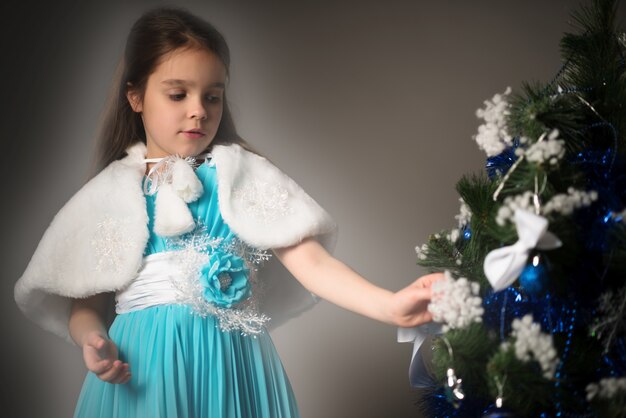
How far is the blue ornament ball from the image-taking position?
3.48 ft

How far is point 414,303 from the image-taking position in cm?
115

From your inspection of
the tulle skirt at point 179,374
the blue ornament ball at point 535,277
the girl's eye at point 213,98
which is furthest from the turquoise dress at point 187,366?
the blue ornament ball at point 535,277

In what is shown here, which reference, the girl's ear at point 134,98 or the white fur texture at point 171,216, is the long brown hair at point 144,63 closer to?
the girl's ear at point 134,98

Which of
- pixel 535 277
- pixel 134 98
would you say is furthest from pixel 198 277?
pixel 535 277

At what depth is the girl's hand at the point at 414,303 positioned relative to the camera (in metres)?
1.14

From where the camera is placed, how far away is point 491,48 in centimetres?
221

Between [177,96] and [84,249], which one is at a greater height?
[177,96]

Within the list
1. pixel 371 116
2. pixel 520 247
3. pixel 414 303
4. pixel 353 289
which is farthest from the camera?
pixel 371 116

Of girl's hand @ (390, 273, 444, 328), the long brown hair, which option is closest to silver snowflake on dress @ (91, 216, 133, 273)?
the long brown hair

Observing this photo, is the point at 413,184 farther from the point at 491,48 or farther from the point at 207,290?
the point at 207,290

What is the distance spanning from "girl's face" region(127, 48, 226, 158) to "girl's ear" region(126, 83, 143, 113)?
0.15 feet

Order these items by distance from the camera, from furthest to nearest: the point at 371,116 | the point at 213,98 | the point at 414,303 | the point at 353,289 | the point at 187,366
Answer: the point at 371,116 → the point at 213,98 → the point at 187,366 → the point at 353,289 → the point at 414,303

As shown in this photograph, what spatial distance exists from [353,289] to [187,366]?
1.13ft

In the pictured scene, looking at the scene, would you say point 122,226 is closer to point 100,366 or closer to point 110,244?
point 110,244
